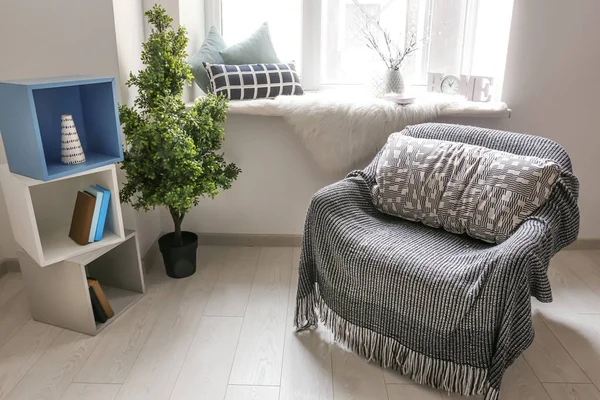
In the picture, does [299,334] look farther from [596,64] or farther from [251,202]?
[596,64]

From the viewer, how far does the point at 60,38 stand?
2027mm

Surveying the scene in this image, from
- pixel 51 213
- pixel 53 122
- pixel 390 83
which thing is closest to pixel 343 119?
pixel 390 83

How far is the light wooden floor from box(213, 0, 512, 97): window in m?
1.22

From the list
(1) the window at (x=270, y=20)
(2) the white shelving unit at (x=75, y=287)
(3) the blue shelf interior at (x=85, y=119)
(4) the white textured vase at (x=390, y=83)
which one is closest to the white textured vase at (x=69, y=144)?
(3) the blue shelf interior at (x=85, y=119)

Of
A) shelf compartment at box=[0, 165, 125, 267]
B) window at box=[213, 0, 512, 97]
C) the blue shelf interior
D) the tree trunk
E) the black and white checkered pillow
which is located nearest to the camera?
shelf compartment at box=[0, 165, 125, 267]

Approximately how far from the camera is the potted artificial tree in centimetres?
196

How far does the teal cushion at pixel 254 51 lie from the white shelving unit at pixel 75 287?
1079 millimetres

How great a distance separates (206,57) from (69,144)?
1013 millimetres

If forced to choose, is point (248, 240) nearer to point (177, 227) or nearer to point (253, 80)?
point (177, 227)

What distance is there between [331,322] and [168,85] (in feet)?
3.69

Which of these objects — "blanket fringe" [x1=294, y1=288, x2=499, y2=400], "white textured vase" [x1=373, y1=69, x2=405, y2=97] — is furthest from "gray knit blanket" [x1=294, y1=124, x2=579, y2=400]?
"white textured vase" [x1=373, y1=69, x2=405, y2=97]

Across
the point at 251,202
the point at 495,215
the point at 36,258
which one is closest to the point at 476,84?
the point at 495,215

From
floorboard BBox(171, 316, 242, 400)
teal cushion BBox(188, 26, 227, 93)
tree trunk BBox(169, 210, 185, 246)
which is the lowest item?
floorboard BBox(171, 316, 242, 400)

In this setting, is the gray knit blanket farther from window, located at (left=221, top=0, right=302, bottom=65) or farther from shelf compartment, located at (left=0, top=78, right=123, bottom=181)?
window, located at (left=221, top=0, right=302, bottom=65)
